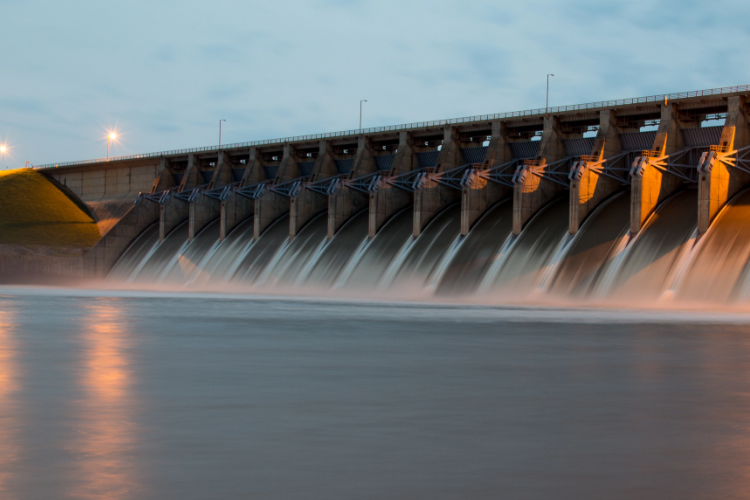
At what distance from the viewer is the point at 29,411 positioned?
808cm

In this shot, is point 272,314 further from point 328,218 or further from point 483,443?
point 328,218

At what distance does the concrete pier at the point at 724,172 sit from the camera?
1423 inches

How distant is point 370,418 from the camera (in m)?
7.96

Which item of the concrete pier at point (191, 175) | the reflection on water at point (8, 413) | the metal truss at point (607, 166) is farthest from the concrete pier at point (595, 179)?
the concrete pier at point (191, 175)

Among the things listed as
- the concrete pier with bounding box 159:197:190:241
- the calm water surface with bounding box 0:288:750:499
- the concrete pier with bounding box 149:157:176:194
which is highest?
the concrete pier with bounding box 149:157:176:194

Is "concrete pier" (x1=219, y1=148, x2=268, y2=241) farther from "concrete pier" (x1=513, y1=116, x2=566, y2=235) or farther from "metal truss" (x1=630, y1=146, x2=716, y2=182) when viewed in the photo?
"metal truss" (x1=630, y1=146, x2=716, y2=182)

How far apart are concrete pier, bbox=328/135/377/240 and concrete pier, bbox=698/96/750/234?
23.9 meters

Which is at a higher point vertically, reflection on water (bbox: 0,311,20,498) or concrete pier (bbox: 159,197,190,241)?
concrete pier (bbox: 159,197,190,241)

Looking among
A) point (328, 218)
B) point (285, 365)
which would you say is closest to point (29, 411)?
point (285, 365)

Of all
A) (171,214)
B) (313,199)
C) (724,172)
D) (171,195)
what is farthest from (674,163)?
(171,195)

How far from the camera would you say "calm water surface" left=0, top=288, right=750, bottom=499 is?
5.60 m

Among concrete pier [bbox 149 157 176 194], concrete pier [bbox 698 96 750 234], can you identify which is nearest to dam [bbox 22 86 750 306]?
concrete pier [bbox 698 96 750 234]

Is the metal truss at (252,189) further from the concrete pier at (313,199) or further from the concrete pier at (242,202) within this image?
the concrete pier at (313,199)

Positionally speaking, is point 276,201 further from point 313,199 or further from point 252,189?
point 313,199
